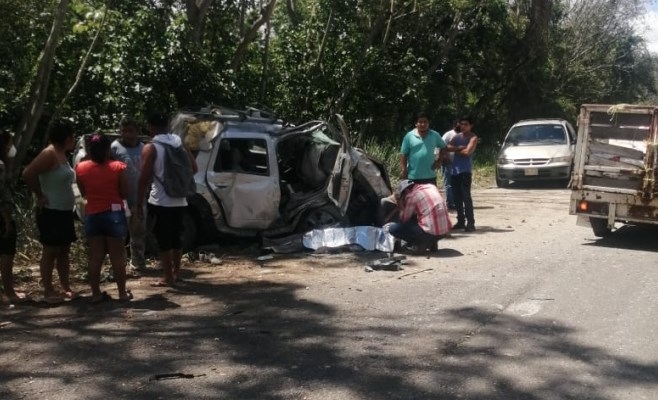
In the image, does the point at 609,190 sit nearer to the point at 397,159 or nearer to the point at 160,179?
the point at 160,179

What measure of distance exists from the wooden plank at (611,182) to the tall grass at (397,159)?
15.5 ft

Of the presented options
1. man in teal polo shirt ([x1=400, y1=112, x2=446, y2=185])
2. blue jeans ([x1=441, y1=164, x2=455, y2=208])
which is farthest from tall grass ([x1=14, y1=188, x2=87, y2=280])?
blue jeans ([x1=441, y1=164, x2=455, y2=208])

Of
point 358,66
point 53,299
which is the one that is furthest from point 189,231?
point 358,66

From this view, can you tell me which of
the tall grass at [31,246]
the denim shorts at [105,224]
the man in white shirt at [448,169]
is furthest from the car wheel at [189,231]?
the man in white shirt at [448,169]

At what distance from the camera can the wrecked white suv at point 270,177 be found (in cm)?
1030

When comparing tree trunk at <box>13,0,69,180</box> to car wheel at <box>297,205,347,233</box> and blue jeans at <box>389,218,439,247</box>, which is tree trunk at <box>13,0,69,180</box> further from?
blue jeans at <box>389,218,439,247</box>

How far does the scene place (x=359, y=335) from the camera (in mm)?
6465

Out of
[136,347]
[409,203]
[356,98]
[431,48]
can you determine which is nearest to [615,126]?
[409,203]

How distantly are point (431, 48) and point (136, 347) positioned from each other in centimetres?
1986

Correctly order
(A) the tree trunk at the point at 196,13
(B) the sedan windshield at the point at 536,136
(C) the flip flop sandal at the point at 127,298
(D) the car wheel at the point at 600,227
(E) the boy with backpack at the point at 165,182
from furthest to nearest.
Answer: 1. (B) the sedan windshield at the point at 536,136
2. (A) the tree trunk at the point at 196,13
3. (D) the car wheel at the point at 600,227
4. (E) the boy with backpack at the point at 165,182
5. (C) the flip flop sandal at the point at 127,298

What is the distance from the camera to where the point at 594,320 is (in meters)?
6.95

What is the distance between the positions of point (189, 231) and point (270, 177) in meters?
1.31

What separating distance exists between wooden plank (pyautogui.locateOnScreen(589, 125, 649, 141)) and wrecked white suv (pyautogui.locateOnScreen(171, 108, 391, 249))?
10.0ft

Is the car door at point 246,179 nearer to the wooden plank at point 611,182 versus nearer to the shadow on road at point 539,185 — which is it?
the wooden plank at point 611,182
